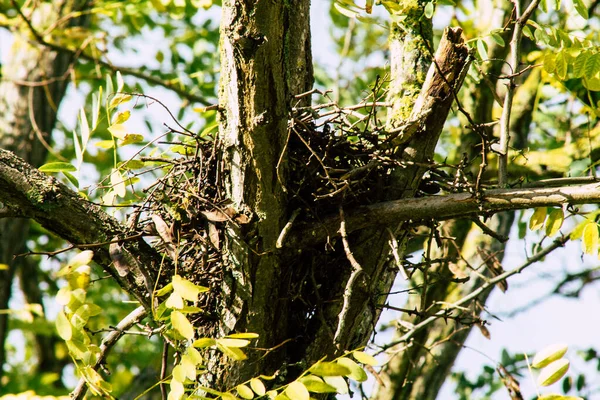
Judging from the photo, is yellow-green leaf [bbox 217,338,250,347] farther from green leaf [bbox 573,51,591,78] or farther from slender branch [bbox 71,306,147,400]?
green leaf [bbox 573,51,591,78]

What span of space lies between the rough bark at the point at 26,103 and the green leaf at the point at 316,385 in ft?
10.8

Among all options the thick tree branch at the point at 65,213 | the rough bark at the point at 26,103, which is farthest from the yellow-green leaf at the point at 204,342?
the rough bark at the point at 26,103

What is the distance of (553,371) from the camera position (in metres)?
1.60

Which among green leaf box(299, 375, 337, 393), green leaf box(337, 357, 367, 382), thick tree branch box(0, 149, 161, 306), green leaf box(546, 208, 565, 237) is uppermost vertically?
green leaf box(546, 208, 565, 237)

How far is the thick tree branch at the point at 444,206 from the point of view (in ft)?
5.70

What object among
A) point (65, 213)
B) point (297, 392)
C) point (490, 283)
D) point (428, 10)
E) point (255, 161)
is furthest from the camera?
point (490, 283)

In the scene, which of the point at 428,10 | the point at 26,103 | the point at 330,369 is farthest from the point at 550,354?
the point at 26,103

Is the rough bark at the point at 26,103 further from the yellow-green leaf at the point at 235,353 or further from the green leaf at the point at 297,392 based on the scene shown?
the green leaf at the point at 297,392

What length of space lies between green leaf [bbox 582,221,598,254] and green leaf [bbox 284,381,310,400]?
91cm

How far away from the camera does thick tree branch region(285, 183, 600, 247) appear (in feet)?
5.70

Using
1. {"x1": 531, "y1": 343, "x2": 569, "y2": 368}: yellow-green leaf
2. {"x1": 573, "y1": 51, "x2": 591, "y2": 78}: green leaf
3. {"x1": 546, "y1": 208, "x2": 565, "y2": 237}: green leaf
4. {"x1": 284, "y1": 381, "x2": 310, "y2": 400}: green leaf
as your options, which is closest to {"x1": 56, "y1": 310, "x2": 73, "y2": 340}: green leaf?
{"x1": 284, "y1": 381, "x2": 310, "y2": 400}: green leaf

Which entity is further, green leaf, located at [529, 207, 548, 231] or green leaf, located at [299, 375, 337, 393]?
green leaf, located at [529, 207, 548, 231]

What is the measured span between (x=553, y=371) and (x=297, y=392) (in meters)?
0.62

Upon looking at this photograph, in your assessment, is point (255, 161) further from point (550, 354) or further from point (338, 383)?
point (550, 354)
